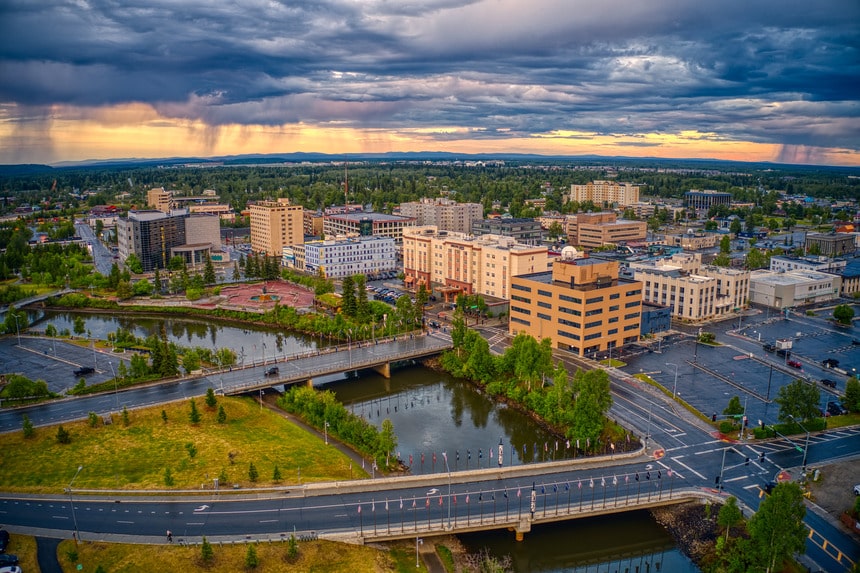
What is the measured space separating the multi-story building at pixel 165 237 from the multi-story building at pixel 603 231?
7207cm

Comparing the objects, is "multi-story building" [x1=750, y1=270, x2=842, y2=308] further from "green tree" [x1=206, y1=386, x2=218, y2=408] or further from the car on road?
the car on road

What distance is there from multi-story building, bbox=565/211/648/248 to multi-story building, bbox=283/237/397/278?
139 ft

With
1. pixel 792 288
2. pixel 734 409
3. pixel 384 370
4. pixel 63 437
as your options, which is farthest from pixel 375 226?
pixel 734 409

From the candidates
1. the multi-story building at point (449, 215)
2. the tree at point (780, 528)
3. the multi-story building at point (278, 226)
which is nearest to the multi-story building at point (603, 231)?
the multi-story building at point (449, 215)

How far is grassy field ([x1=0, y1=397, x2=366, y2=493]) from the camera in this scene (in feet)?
129

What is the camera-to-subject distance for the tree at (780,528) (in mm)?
30109

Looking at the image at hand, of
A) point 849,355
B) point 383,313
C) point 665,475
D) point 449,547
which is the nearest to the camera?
point 449,547

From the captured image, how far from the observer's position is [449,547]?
3516 cm

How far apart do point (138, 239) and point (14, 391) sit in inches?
2628

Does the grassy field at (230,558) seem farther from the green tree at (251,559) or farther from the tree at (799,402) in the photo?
the tree at (799,402)

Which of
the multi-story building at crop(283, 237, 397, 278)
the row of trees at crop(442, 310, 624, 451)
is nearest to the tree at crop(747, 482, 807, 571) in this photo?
the row of trees at crop(442, 310, 624, 451)

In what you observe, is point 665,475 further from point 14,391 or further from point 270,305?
point 270,305

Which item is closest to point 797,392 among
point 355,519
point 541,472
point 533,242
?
point 541,472

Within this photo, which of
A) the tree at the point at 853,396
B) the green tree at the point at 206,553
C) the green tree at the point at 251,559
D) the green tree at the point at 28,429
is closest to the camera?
the green tree at the point at 251,559
